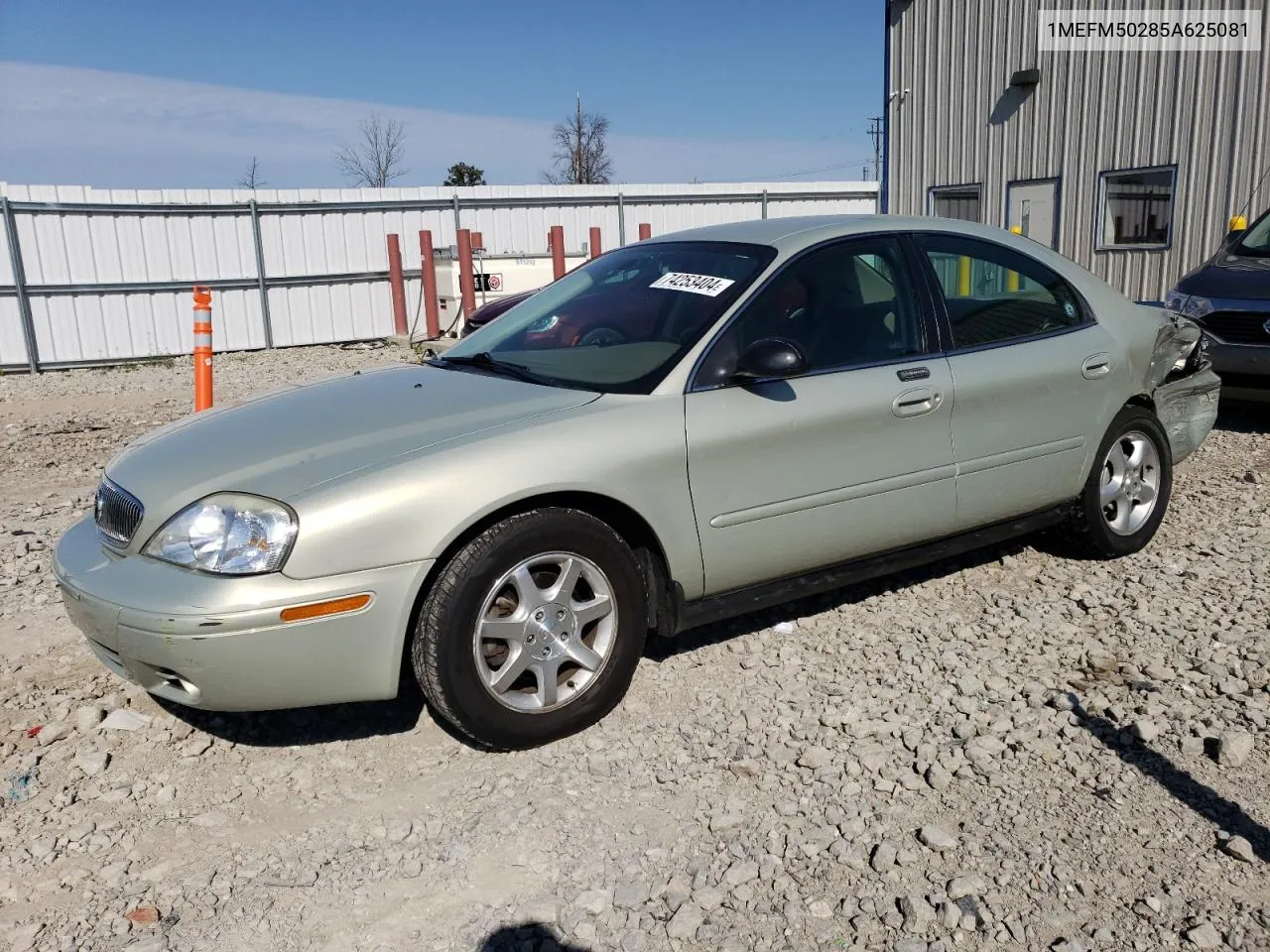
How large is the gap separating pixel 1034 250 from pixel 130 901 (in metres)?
4.20

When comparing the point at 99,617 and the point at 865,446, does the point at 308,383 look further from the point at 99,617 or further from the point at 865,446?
the point at 865,446

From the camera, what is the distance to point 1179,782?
298cm

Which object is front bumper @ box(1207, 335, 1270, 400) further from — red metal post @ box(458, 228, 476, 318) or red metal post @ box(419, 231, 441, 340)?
red metal post @ box(419, 231, 441, 340)

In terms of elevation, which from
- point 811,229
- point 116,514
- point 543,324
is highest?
point 811,229

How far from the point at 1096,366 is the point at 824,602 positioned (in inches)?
61.5

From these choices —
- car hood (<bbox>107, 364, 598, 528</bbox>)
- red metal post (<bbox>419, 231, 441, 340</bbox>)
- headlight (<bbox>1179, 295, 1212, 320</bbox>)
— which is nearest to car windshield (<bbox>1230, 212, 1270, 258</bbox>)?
headlight (<bbox>1179, 295, 1212, 320</bbox>)

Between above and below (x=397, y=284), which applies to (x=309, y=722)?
below

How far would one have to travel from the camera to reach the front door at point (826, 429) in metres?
3.49

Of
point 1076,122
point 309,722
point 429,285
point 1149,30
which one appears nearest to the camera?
point 309,722

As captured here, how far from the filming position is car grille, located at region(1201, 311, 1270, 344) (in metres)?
7.21

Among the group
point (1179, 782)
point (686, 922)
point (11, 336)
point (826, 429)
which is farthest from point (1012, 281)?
point (11, 336)

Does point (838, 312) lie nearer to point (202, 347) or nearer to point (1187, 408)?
point (1187, 408)

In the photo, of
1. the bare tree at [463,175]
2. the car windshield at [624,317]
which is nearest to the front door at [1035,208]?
the car windshield at [624,317]

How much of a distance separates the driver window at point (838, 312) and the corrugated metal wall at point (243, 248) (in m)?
13.7
